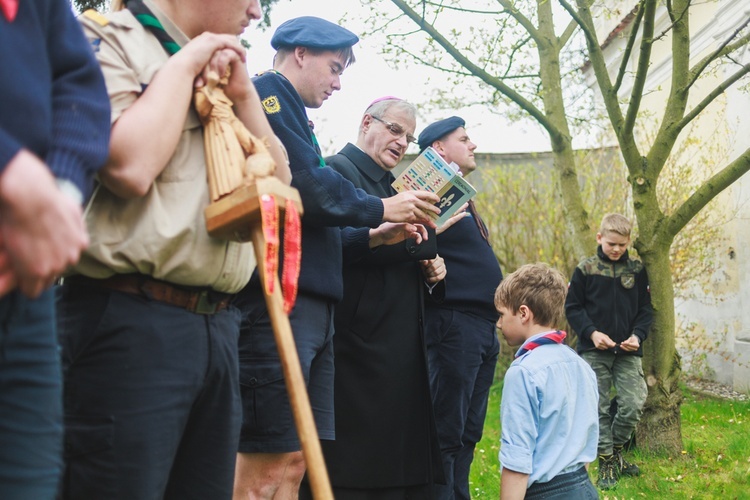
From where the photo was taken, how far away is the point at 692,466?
235 inches

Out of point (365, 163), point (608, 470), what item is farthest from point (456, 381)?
point (608, 470)

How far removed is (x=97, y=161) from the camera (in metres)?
1.64

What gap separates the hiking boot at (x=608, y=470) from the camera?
566 cm

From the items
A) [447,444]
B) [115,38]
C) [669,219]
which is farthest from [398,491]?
[669,219]

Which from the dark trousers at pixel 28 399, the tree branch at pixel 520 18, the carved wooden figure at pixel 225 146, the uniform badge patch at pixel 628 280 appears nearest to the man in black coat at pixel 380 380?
the carved wooden figure at pixel 225 146

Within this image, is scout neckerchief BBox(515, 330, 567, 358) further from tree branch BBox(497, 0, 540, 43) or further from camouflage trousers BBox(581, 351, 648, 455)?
tree branch BBox(497, 0, 540, 43)

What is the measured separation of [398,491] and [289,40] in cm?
201

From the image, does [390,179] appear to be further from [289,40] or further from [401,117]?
[289,40]

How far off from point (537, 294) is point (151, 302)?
2099 mm

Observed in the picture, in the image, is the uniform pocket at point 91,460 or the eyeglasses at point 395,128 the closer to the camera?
the uniform pocket at point 91,460

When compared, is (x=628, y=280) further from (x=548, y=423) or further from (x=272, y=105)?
(x=272, y=105)

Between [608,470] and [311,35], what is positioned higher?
[311,35]

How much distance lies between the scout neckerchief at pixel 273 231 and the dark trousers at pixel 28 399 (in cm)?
50

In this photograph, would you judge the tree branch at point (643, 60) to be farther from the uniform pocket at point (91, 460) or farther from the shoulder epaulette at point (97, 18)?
the uniform pocket at point (91, 460)
